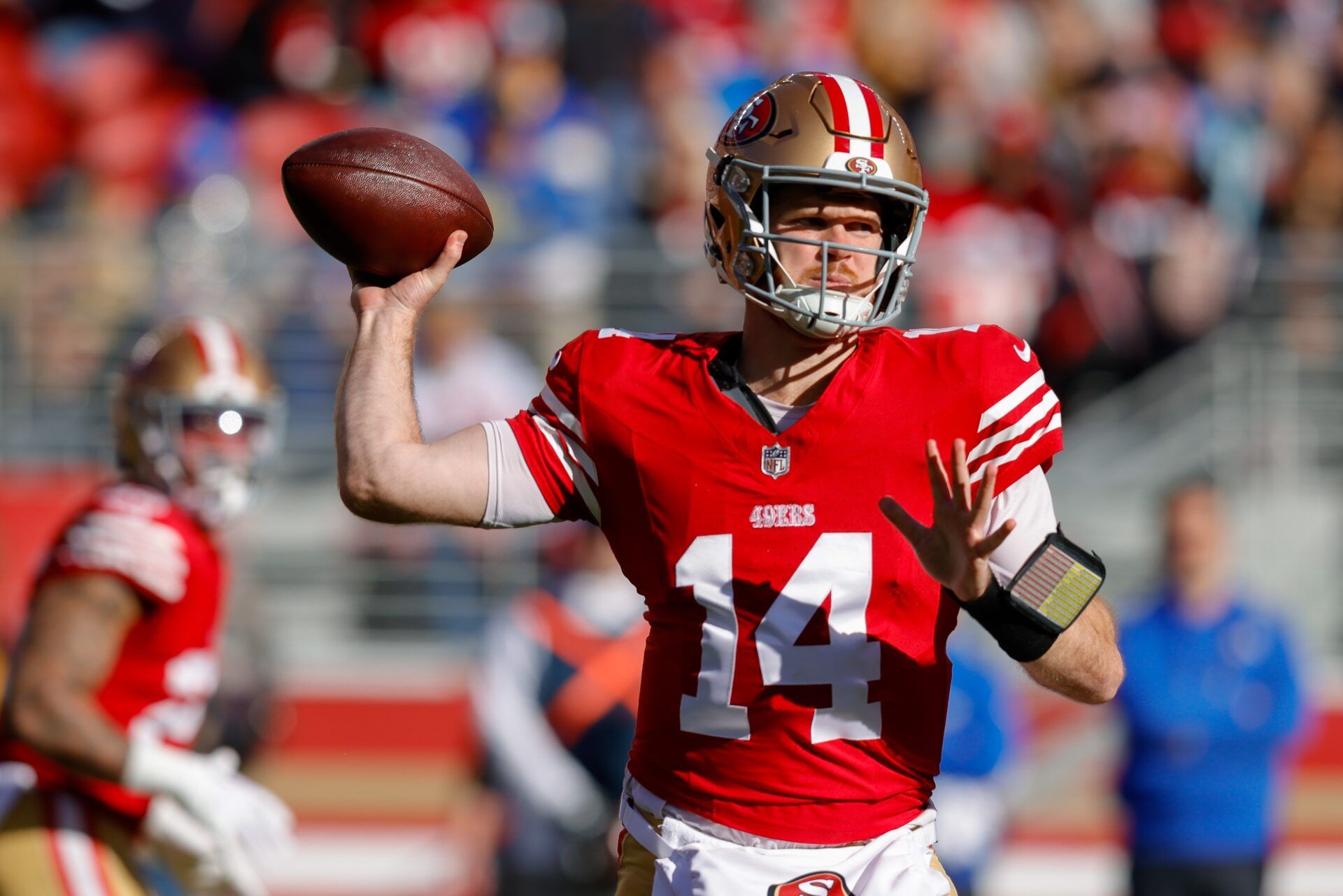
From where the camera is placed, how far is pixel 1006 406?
8.98 ft

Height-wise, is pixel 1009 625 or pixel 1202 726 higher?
pixel 1009 625

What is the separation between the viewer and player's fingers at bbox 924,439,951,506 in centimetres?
251

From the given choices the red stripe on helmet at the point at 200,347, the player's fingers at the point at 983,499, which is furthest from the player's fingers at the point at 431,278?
the red stripe on helmet at the point at 200,347

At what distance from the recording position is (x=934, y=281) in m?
7.96

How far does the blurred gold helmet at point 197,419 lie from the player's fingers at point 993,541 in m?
2.44

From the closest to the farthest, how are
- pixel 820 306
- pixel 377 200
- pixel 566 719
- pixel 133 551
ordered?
pixel 820 306
pixel 377 200
pixel 133 551
pixel 566 719

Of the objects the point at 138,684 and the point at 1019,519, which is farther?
the point at 138,684

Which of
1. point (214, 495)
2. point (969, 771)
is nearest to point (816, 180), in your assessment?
point (214, 495)

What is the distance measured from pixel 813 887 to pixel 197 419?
7.87 feet

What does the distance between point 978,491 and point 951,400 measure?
0.26 m

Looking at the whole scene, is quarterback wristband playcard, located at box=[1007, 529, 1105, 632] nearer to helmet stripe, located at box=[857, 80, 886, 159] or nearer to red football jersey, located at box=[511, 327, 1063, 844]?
red football jersey, located at box=[511, 327, 1063, 844]

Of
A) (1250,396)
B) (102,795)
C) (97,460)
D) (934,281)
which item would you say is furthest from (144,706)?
(1250,396)

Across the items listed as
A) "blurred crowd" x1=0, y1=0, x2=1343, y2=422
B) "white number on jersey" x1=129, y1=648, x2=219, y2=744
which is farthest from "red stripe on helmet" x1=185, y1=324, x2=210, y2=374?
"blurred crowd" x1=0, y1=0, x2=1343, y2=422

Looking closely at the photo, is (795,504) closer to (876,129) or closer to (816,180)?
(816,180)
